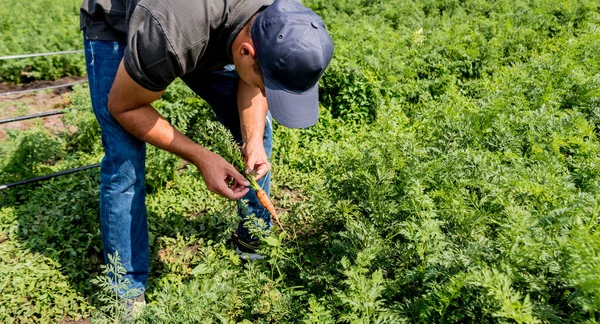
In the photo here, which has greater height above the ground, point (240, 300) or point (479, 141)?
point (479, 141)

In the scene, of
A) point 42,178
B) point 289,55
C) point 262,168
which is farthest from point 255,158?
point 42,178

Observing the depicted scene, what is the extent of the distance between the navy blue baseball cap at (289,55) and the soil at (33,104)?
3690mm

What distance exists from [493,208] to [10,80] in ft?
21.9

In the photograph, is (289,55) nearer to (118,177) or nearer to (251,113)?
(251,113)

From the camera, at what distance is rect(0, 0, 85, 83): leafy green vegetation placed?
6.93 m

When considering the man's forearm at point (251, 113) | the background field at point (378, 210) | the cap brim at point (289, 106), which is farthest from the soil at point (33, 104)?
the cap brim at point (289, 106)

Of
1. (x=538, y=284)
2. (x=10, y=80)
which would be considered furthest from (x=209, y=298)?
(x=10, y=80)

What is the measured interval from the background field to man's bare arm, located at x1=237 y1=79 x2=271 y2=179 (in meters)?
0.31

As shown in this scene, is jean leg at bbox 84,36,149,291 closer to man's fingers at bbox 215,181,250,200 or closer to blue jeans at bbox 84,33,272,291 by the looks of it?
blue jeans at bbox 84,33,272,291

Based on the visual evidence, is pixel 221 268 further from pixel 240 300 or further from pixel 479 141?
pixel 479 141

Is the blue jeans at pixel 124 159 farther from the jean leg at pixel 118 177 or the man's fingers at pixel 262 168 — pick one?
the man's fingers at pixel 262 168

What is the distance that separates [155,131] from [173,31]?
0.58 m

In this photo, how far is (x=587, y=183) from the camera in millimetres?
3008

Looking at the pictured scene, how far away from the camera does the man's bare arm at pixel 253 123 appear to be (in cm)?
291
